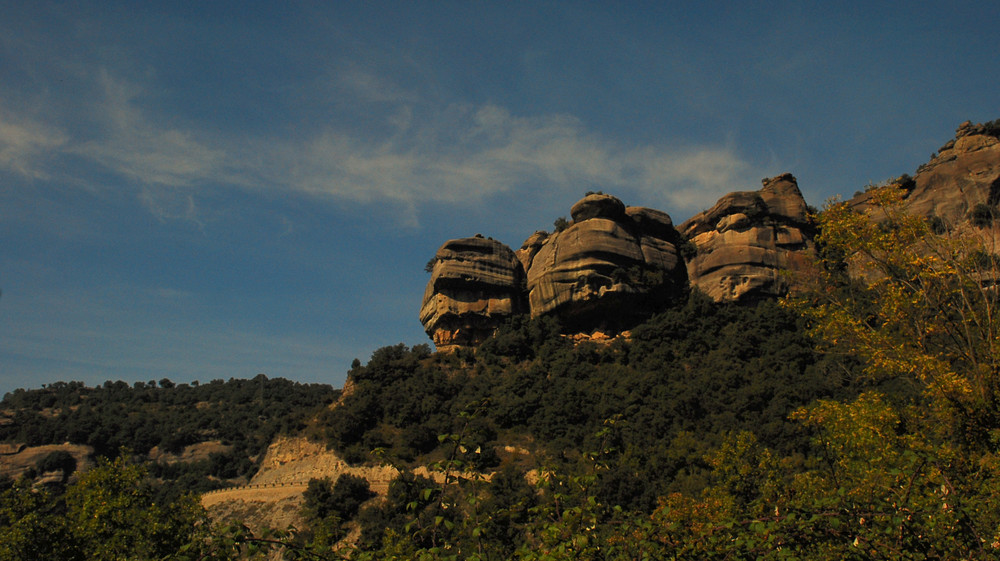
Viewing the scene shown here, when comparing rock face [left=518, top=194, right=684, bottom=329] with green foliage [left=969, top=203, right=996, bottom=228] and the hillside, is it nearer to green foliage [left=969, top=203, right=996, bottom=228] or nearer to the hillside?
the hillside

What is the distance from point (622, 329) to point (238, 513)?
32.6 meters

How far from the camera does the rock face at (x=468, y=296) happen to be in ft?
194

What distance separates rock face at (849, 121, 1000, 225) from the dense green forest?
14975 mm

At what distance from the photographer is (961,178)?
5288cm

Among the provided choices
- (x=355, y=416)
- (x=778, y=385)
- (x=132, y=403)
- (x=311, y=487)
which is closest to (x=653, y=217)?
(x=778, y=385)

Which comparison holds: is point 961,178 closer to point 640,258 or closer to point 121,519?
point 640,258

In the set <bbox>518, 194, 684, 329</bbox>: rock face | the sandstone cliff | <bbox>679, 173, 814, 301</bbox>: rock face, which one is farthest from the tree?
Result: <bbox>679, 173, 814, 301</bbox>: rock face

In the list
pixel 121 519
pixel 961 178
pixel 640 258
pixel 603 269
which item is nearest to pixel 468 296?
pixel 603 269

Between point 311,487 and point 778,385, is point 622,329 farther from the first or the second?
point 311,487

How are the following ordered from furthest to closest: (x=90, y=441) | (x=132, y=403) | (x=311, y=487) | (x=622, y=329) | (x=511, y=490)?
(x=132, y=403), (x=90, y=441), (x=622, y=329), (x=311, y=487), (x=511, y=490)

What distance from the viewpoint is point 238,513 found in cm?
4241

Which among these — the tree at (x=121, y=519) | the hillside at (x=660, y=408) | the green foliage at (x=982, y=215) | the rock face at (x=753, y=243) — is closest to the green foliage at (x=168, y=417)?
the hillside at (x=660, y=408)

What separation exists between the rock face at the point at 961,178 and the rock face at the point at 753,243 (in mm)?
5659

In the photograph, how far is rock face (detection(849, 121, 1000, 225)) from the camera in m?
50.8
